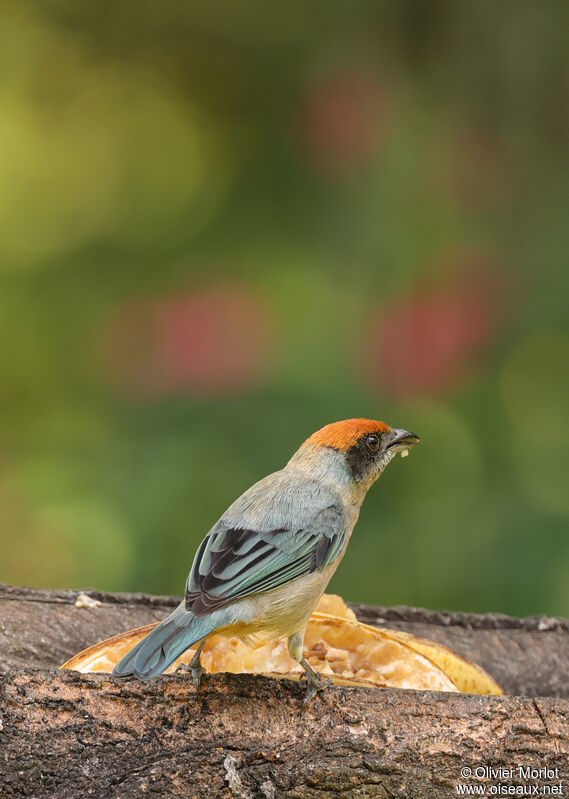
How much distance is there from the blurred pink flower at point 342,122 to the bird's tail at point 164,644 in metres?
3.31

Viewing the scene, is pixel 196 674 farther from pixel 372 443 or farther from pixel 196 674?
pixel 372 443

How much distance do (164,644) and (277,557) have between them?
382 millimetres

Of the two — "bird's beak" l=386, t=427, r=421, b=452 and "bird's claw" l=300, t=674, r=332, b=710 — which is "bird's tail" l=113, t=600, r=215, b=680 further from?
"bird's beak" l=386, t=427, r=421, b=452

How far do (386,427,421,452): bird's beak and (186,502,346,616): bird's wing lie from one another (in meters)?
0.40

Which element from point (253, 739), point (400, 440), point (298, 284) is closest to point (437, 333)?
point (298, 284)

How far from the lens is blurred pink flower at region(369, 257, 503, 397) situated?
488cm

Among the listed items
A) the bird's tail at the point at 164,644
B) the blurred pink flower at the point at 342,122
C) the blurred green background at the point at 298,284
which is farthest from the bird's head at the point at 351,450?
the blurred pink flower at the point at 342,122

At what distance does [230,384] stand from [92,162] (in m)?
1.24

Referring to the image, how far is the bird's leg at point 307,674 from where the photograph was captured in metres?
2.08

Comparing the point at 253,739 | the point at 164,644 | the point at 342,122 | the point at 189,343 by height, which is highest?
the point at 342,122

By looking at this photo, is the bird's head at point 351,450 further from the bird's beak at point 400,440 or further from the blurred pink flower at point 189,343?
the blurred pink flower at point 189,343

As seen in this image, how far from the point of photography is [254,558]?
241 cm

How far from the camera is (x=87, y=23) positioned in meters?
5.26

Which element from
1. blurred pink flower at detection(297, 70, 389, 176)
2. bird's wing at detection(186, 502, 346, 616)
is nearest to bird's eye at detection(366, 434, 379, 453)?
bird's wing at detection(186, 502, 346, 616)
